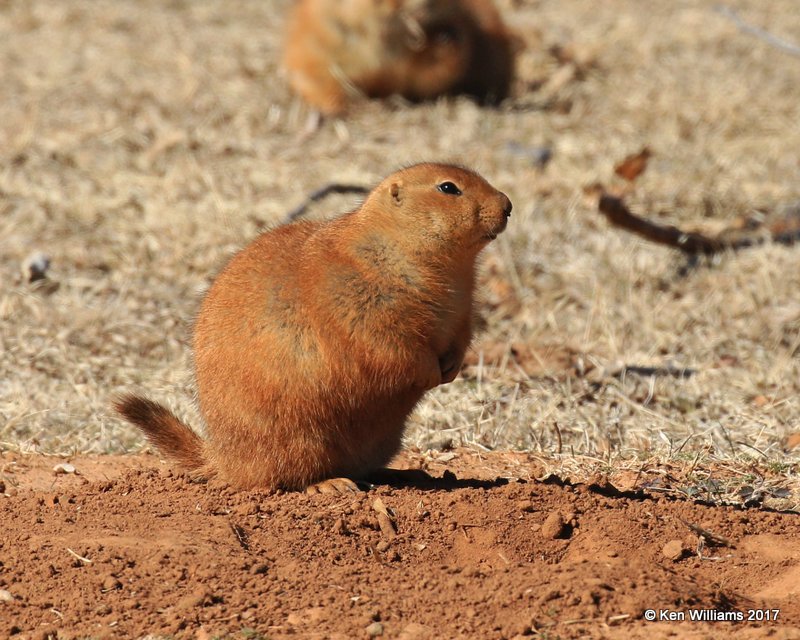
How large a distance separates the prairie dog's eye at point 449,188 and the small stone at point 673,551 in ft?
4.77

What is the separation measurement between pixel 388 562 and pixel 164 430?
1266 mm

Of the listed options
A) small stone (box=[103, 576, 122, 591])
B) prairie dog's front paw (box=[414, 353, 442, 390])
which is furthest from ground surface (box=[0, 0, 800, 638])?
prairie dog's front paw (box=[414, 353, 442, 390])

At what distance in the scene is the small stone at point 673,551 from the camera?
3840mm

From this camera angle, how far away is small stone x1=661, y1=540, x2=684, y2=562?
3840 mm

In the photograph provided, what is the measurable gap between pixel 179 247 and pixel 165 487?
10.5 feet

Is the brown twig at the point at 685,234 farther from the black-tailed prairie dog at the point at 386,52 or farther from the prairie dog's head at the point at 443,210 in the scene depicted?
the black-tailed prairie dog at the point at 386,52

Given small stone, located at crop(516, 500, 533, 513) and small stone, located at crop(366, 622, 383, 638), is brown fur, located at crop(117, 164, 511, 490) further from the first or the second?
small stone, located at crop(366, 622, 383, 638)

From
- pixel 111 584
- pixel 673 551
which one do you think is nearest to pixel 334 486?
pixel 111 584

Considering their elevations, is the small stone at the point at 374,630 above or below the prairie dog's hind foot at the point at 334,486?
above

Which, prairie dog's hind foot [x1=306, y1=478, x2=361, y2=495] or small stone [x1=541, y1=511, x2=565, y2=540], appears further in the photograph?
prairie dog's hind foot [x1=306, y1=478, x2=361, y2=495]

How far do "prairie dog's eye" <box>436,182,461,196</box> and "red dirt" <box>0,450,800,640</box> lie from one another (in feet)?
3.59

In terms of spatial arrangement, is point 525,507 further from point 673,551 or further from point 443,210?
point 443,210

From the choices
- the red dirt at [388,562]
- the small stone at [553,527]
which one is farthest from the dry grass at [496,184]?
the small stone at [553,527]

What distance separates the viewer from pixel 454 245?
4.28m
